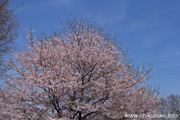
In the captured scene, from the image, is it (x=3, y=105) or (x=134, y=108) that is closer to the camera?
(x=3, y=105)

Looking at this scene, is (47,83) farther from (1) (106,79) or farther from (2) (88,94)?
→ (1) (106,79)

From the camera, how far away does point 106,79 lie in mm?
9695

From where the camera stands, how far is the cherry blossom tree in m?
8.64

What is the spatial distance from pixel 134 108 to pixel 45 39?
Answer: 8604mm

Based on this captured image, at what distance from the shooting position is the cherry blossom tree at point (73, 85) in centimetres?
864

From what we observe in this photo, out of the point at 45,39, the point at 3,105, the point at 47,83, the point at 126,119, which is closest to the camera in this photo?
the point at 47,83

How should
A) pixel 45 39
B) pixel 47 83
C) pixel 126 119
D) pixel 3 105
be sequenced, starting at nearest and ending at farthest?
pixel 47 83
pixel 3 105
pixel 126 119
pixel 45 39

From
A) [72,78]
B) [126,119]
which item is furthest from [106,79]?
[126,119]

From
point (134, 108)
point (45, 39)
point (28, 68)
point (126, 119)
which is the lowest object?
point (126, 119)

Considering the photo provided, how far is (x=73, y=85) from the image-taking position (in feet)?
28.4

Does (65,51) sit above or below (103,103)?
above

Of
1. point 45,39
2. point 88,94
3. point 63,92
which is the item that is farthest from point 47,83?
point 45,39

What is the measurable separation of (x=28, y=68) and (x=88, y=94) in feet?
14.1

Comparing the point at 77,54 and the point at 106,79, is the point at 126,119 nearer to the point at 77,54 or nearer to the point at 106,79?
the point at 106,79
